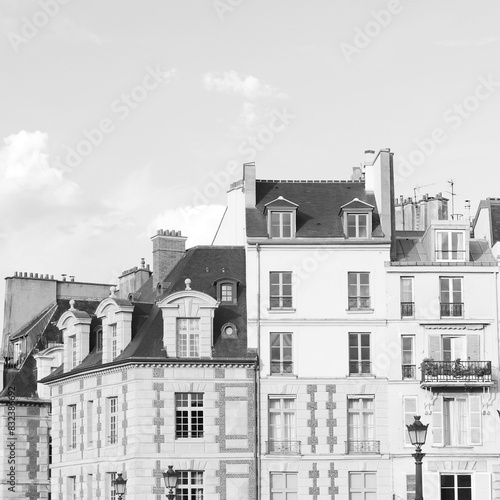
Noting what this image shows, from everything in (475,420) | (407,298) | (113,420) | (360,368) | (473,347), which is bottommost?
(475,420)

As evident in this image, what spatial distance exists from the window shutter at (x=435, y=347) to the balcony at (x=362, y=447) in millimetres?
3983

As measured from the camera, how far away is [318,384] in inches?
2186

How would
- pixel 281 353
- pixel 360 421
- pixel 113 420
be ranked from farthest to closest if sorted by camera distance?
pixel 113 420 → pixel 281 353 → pixel 360 421

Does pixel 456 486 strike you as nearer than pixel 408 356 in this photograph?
Yes

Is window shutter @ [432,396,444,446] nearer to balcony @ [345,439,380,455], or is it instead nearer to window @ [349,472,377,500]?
balcony @ [345,439,380,455]

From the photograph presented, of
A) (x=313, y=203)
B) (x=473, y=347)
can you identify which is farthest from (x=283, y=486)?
(x=313, y=203)

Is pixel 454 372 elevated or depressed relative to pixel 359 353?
depressed

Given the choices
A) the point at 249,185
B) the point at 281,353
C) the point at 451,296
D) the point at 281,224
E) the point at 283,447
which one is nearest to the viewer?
the point at 283,447

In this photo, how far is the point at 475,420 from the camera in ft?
180

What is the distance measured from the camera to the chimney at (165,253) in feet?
202

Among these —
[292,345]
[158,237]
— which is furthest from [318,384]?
[158,237]

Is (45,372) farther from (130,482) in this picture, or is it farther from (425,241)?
(425,241)

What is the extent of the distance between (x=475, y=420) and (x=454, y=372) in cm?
203

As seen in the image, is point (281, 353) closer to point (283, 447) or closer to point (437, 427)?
point (283, 447)
